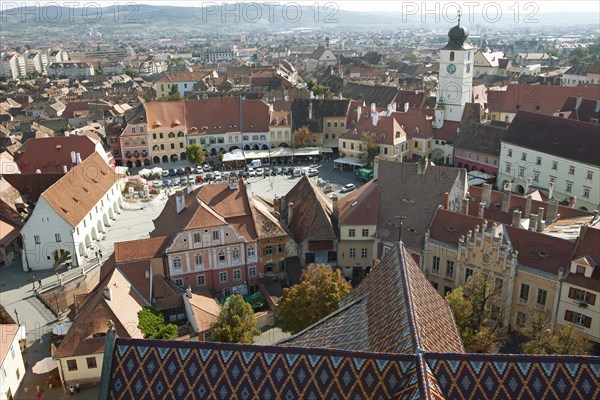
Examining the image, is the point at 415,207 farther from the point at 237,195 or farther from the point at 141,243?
the point at 141,243

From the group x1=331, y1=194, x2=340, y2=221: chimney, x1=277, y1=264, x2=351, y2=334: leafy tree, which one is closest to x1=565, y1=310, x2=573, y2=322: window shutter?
x1=277, y1=264, x2=351, y2=334: leafy tree

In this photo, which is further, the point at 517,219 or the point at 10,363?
the point at 517,219

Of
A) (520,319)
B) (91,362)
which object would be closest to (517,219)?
(520,319)

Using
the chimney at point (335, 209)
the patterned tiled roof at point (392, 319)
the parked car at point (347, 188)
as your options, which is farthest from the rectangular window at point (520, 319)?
the parked car at point (347, 188)

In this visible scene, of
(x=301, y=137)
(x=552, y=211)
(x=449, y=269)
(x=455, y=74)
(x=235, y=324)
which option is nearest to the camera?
(x=235, y=324)

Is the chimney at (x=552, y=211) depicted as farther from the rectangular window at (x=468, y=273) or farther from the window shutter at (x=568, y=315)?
the window shutter at (x=568, y=315)

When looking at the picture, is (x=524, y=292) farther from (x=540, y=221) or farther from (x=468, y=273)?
(x=540, y=221)
